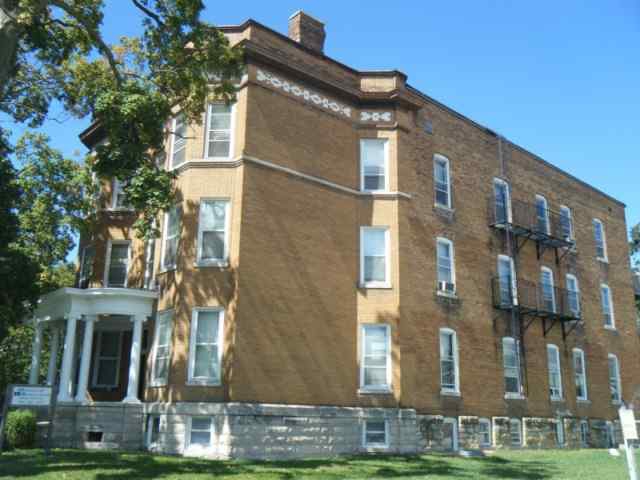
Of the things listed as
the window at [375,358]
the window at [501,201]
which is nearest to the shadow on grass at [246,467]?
the window at [375,358]

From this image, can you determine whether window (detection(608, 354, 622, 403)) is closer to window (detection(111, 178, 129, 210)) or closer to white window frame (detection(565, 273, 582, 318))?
white window frame (detection(565, 273, 582, 318))

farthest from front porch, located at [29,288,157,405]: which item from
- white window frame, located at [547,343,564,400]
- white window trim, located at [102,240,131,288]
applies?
white window frame, located at [547,343,564,400]

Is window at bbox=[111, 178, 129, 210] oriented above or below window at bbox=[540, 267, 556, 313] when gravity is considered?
above

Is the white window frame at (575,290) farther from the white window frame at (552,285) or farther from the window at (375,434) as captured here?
the window at (375,434)

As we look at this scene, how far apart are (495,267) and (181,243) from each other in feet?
42.7

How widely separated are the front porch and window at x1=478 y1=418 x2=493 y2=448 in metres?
12.1

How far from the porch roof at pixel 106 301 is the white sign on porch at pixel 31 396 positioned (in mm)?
4562

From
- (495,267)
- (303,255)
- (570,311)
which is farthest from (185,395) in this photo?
(570,311)

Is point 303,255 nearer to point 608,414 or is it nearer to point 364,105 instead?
point 364,105

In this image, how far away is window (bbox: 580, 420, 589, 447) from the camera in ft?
95.1

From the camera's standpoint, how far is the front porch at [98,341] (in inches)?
828

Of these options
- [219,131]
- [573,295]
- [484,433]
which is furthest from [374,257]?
[573,295]

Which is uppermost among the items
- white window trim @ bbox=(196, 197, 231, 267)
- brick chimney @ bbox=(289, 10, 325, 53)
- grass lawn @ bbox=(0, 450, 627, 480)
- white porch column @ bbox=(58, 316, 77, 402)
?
brick chimney @ bbox=(289, 10, 325, 53)

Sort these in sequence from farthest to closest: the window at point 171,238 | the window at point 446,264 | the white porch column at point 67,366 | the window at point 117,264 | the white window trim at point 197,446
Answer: the window at point 117,264
the window at point 446,264
the window at point 171,238
the white porch column at point 67,366
the white window trim at point 197,446
